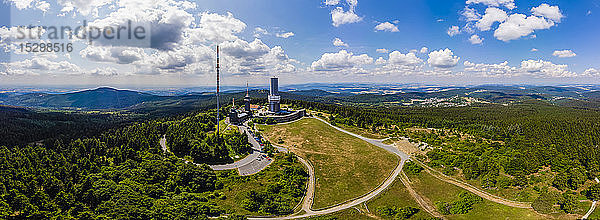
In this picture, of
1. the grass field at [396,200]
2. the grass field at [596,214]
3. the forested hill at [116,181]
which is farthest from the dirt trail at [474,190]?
the forested hill at [116,181]

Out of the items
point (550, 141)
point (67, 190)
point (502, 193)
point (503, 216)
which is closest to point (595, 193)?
point (502, 193)

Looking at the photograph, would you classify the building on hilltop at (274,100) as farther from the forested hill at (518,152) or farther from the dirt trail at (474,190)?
the dirt trail at (474,190)

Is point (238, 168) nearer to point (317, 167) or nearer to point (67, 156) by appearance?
point (317, 167)

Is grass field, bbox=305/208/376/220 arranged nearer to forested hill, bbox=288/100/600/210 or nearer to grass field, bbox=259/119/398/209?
grass field, bbox=259/119/398/209

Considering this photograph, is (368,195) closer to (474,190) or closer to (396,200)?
(396,200)

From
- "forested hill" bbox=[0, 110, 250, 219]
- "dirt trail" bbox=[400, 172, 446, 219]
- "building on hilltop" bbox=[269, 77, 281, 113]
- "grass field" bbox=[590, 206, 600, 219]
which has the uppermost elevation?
"building on hilltop" bbox=[269, 77, 281, 113]

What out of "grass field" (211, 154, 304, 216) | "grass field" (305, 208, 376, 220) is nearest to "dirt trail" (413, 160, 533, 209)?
"grass field" (305, 208, 376, 220)
